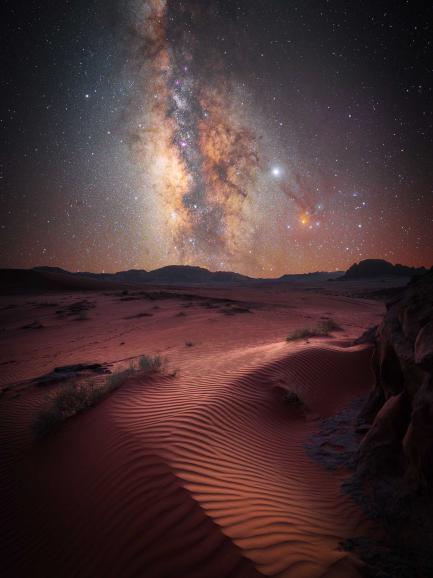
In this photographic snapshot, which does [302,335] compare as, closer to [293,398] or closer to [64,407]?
[293,398]

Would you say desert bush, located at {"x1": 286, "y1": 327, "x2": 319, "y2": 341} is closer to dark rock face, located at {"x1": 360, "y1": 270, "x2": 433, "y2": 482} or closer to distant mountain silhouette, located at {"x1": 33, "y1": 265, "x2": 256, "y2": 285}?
dark rock face, located at {"x1": 360, "y1": 270, "x2": 433, "y2": 482}

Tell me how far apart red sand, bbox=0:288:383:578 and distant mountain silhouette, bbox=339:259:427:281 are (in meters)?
101

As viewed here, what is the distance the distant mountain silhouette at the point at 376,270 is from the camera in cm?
9681

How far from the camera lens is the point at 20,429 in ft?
16.7

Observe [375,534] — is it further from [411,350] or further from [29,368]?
[29,368]

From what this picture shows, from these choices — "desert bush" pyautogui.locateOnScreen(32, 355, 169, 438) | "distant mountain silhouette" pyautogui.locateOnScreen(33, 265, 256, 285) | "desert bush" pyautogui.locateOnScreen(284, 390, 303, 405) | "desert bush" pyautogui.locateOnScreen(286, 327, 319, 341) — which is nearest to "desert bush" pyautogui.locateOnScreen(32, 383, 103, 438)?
"desert bush" pyautogui.locateOnScreen(32, 355, 169, 438)

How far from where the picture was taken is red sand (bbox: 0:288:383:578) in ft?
7.32

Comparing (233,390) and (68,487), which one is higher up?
(233,390)

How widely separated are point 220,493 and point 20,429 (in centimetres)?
436

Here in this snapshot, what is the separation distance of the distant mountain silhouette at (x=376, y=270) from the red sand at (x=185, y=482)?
333ft

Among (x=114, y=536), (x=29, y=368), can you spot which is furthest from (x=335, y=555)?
(x=29, y=368)

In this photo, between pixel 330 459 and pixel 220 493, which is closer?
pixel 220 493

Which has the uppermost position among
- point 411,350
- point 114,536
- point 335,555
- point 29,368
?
point 411,350

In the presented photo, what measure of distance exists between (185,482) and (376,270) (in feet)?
370
